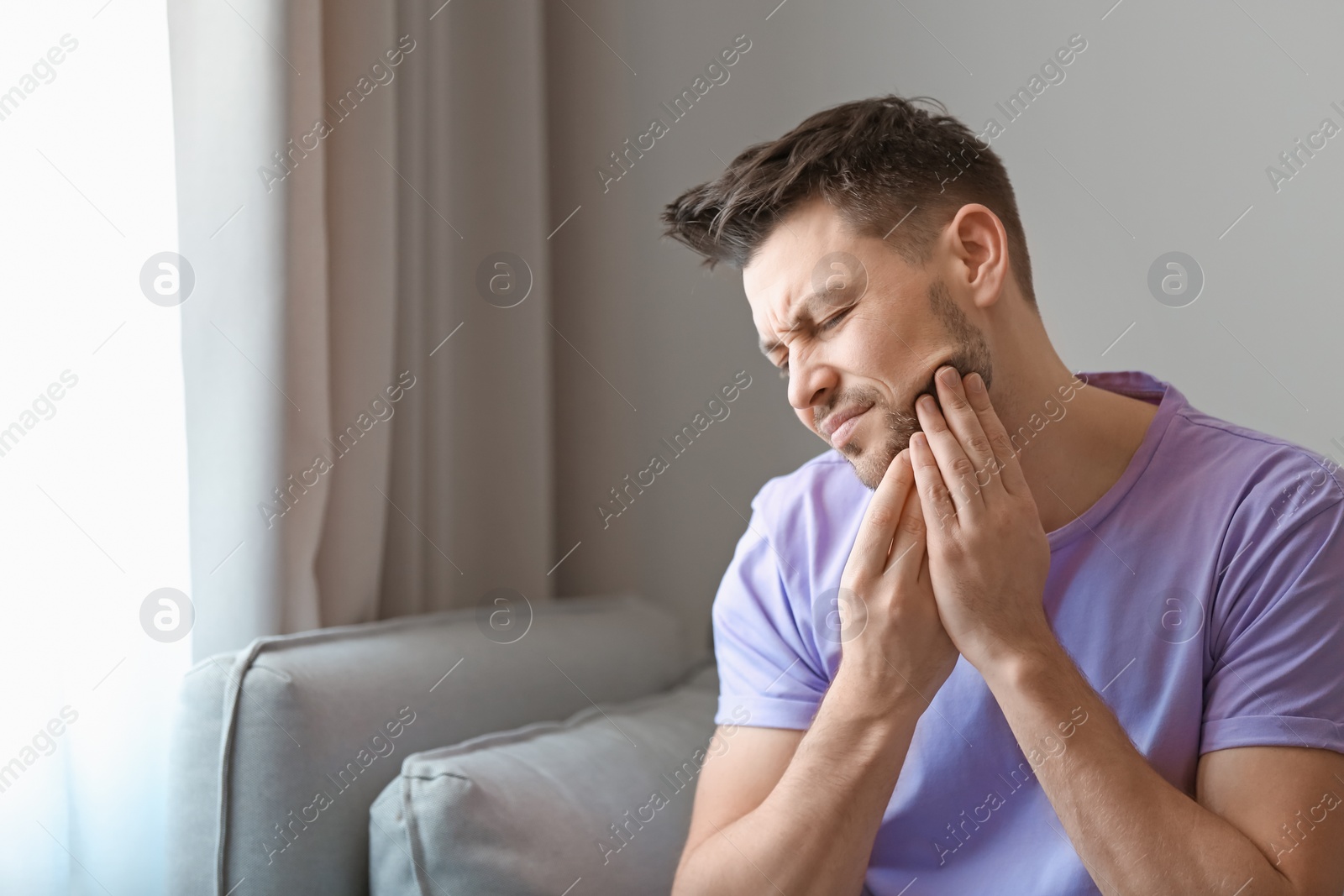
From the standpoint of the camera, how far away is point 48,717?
115 cm

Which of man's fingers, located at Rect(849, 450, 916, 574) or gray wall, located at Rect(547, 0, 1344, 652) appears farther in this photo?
gray wall, located at Rect(547, 0, 1344, 652)

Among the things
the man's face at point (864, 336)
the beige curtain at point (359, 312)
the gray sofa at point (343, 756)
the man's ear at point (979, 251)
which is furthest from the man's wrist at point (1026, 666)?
the beige curtain at point (359, 312)

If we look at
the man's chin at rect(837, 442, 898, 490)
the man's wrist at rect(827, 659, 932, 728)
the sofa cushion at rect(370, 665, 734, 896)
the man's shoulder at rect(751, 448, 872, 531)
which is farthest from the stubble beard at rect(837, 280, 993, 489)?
the sofa cushion at rect(370, 665, 734, 896)

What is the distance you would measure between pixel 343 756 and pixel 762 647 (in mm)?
538

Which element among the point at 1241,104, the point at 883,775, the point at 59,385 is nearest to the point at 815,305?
the point at 883,775

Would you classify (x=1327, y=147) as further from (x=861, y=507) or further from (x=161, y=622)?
(x=161, y=622)

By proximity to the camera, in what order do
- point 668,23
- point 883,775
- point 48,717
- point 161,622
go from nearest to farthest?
1. point 883,775
2. point 48,717
3. point 161,622
4. point 668,23

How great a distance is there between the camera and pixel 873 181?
3.59 ft

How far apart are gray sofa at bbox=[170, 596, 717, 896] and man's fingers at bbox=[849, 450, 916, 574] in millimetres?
474

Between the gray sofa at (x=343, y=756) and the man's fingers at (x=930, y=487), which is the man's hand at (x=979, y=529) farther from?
the gray sofa at (x=343, y=756)

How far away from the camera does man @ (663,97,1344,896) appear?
877 mm

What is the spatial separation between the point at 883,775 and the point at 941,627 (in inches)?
6.5

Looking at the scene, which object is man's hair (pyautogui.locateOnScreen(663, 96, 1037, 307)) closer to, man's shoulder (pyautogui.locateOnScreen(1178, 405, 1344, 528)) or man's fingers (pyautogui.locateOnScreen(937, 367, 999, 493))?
man's fingers (pyautogui.locateOnScreen(937, 367, 999, 493))

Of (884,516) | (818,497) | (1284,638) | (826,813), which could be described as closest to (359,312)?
(818,497)
